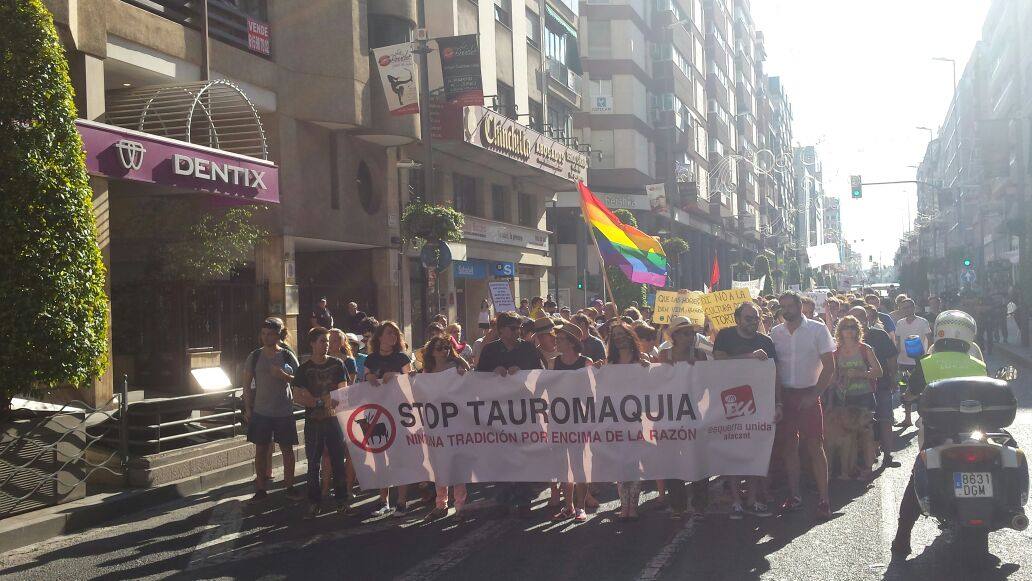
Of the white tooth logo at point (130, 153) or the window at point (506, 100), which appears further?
the window at point (506, 100)

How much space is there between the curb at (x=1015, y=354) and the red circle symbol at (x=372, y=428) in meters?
18.5

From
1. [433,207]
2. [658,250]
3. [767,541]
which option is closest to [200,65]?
[433,207]

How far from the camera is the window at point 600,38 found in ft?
167

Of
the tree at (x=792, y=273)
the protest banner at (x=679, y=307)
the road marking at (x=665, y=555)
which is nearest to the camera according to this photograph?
the road marking at (x=665, y=555)

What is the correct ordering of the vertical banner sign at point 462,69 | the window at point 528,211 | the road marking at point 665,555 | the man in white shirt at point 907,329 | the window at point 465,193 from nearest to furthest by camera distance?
the road marking at point 665,555
the man in white shirt at point 907,329
the vertical banner sign at point 462,69
the window at point 465,193
the window at point 528,211

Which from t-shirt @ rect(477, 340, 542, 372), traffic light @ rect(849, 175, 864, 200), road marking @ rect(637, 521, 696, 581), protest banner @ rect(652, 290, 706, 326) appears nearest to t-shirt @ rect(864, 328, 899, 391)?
protest banner @ rect(652, 290, 706, 326)

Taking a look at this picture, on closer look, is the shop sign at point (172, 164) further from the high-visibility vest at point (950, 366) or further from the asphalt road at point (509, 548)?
the high-visibility vest at point (950, 366)

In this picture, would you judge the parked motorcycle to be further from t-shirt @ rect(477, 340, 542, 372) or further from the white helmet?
t-shirt @ rect(477, 340, 542, 372)

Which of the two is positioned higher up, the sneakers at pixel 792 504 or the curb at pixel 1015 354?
the curb at pixel 1015 354

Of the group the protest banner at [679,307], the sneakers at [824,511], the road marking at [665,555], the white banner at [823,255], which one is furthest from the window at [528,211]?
the road marking at [665,555]

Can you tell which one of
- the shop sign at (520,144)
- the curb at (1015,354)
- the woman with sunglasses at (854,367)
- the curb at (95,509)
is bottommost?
the curb at (95,509)

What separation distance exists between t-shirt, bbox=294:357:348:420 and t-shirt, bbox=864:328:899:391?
18.9 feet

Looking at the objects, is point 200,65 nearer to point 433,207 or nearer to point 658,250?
Answer: point 433,207

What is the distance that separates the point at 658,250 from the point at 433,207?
17.6 ft
